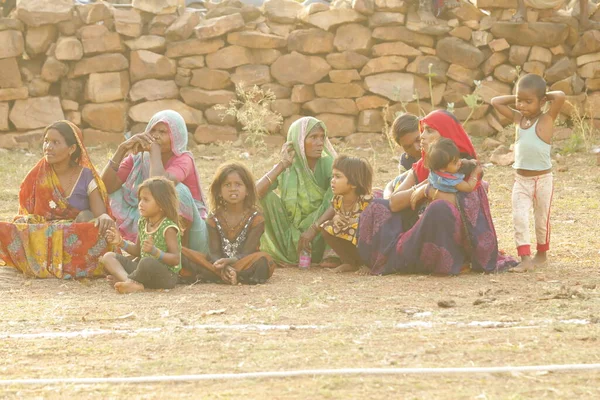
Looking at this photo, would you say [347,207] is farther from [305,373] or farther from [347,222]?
[305,373]

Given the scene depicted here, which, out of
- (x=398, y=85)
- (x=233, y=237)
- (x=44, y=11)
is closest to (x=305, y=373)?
(x=233, y=237)

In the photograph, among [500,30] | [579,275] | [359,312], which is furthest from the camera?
[500,30]

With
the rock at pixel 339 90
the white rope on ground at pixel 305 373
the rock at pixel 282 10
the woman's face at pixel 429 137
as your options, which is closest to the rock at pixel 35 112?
the rock at pixel 282 10

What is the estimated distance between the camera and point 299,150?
6367mm

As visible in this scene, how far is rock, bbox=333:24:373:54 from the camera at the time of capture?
10844 millimetres

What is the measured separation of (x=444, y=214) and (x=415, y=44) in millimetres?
5586

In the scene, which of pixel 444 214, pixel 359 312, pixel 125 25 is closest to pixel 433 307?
pixel 359 312

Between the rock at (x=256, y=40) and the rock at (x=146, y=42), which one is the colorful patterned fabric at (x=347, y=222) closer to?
the rock at (x=256, y=40)

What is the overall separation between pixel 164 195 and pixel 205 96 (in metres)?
5.81

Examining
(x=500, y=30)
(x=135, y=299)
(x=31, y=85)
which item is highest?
(x=500, y=30)

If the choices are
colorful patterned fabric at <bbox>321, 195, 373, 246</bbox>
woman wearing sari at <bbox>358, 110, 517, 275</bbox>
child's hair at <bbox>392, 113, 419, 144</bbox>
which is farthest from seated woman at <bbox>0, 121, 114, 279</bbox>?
child's hair at <bbox>392, 113, 419, 144</bbox>

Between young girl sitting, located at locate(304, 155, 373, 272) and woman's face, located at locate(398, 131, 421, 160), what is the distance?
415mm

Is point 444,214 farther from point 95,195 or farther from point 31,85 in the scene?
point 31,85

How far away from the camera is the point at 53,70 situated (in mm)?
11055
